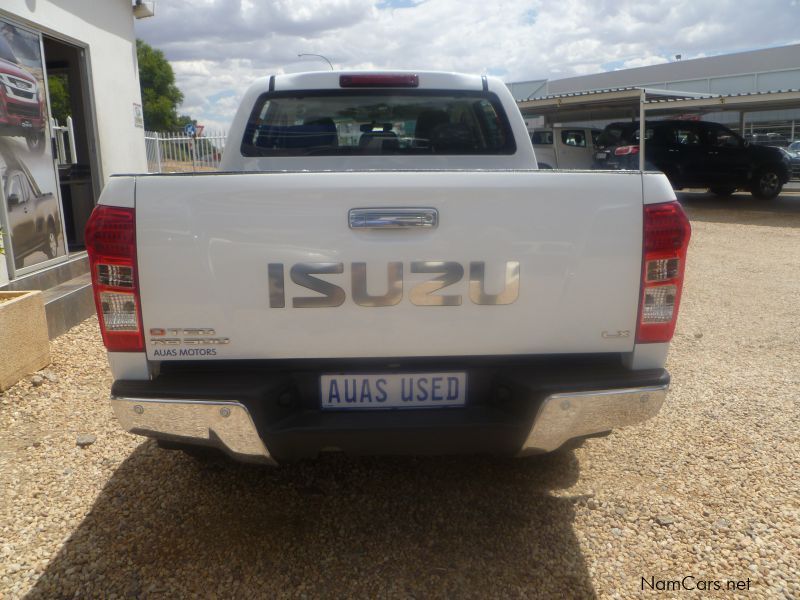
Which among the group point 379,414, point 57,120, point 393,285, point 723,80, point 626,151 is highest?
point 723,80

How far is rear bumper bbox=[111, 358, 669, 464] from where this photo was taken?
235 cm

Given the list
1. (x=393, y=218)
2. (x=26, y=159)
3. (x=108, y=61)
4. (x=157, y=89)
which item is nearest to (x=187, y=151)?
(x=108, y=61)

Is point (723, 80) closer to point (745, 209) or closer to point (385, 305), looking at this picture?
point (745, 209)

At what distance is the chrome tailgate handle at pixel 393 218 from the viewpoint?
2.33 meters

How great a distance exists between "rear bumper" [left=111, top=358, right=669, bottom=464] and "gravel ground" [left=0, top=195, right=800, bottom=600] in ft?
1.62

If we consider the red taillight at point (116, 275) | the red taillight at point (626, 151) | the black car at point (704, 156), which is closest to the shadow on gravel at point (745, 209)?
the black car at point (704, 156)

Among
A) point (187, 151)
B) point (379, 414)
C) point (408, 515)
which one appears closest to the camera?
point (379, 414)

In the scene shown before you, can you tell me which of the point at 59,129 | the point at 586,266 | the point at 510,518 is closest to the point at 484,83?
the point at 586,266

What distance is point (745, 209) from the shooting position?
16.4 meters

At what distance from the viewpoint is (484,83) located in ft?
13.3

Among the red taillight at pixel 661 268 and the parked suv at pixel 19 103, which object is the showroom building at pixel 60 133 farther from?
the red taillight at pixel 661 268

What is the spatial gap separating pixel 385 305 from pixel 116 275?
3.00 ft

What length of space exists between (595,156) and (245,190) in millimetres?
17534

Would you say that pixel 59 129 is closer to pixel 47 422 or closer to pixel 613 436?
pixel 47 422
